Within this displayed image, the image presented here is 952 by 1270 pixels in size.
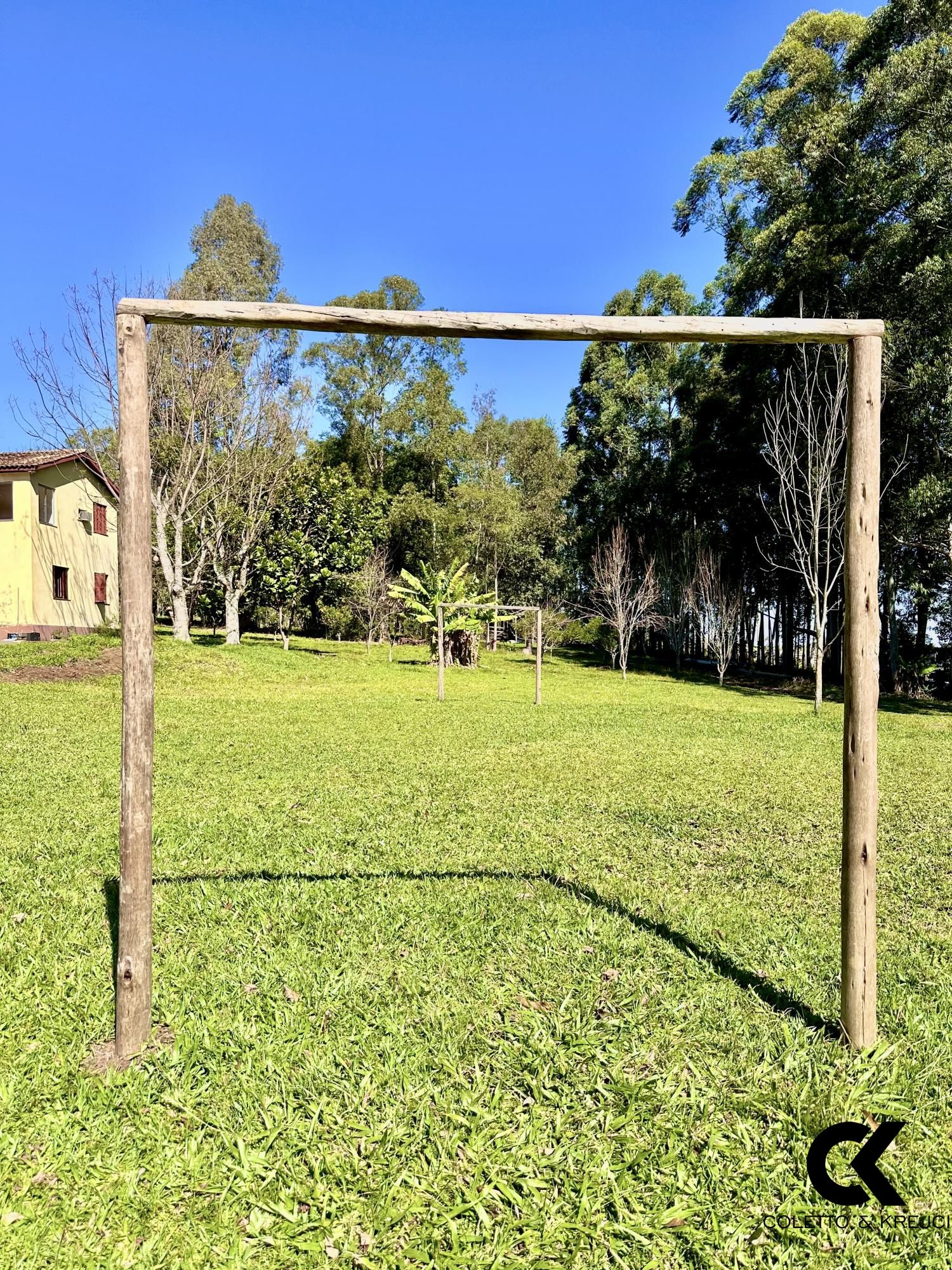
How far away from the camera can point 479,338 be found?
115 inches

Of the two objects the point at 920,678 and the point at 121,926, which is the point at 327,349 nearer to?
the point at 920,678

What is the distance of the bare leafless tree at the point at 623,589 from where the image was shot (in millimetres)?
24594

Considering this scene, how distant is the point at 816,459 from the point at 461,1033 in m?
17.4

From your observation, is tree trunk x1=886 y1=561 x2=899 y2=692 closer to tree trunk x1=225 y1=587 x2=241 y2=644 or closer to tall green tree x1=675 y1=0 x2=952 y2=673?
tall green tree x1=675 y1=0 x2=952 y2=673

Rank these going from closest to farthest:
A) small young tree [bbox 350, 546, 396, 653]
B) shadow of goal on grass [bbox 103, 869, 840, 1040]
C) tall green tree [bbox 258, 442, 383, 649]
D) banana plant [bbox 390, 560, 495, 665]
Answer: shadow of goal on grass [bbox 103, 869, 840, 1040]
banana plant [bbox 390, 560, 495, 665]
tall green tree [bbox 258, 442, 383, 649]
small young tree [bbox 350, 546, 396, 653]

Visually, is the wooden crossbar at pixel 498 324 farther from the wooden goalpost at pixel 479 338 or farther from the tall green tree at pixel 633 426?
A: the tall green tree at pixel 633 426

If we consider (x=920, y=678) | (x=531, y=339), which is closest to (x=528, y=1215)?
(x=531, y=339)

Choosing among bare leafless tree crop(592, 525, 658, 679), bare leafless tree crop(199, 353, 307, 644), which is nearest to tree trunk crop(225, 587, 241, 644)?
bare leafless tree crop(199, 353, 307, 644)

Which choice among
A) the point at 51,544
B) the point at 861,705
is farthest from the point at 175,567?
the point at 861,705

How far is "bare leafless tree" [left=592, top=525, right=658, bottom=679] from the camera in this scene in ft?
80.7

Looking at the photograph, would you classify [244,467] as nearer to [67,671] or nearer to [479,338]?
[67,671]

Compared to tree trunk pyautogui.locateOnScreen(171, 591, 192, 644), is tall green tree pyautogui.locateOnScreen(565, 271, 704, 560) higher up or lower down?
higher up

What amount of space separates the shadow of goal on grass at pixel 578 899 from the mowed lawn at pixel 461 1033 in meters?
0.02

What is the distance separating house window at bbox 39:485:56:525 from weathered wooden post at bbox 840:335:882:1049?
21872mm
